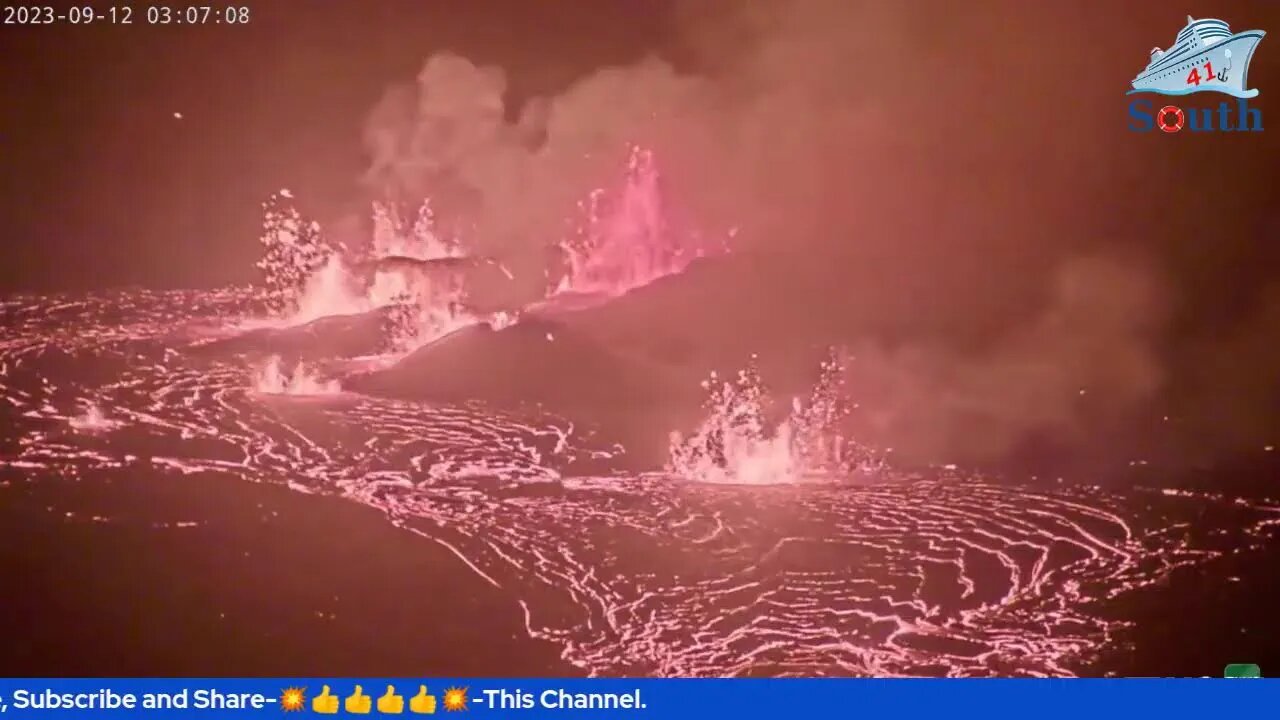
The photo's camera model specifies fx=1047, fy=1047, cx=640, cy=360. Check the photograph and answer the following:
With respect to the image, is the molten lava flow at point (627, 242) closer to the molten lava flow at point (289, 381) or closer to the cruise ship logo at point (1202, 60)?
the molten lava flow at point (289, 381)

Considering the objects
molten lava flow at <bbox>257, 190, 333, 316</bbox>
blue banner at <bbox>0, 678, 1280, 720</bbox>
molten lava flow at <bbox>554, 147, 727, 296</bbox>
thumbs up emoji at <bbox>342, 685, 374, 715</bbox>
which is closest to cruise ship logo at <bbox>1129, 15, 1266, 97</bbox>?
molten lava flow at <bbox>554, 147, 727, 296</bbox>

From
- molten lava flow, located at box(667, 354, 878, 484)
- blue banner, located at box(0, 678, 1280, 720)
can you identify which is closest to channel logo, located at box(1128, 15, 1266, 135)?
molten lava flow, located at box(667, 354, 878, 484)

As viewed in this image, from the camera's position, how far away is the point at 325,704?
8.46ft

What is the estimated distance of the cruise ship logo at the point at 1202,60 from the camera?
8.48ft

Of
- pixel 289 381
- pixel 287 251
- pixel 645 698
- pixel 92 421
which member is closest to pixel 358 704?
pixel 645 698

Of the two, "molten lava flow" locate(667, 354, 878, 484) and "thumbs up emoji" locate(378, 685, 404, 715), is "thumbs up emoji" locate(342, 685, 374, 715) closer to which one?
"thumbs up emoji" locate(378, 685, 404, 715)

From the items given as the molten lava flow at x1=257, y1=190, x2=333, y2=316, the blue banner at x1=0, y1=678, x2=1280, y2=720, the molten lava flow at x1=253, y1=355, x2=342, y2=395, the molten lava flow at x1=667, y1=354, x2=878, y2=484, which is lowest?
the blue banner at x1=0, y1=678, x2=1280, y2=720

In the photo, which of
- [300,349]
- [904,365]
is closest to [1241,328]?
[904,365]

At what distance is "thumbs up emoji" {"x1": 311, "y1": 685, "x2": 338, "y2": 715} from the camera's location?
2.58m

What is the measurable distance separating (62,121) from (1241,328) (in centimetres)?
298

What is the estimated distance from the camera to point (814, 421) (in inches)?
104

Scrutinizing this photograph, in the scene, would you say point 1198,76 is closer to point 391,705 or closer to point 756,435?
point 756,435

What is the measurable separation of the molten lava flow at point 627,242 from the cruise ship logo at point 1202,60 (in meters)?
1.21

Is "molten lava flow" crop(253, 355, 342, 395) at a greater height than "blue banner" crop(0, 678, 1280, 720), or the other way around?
"molten lava flow" crop(253, 355, 342, 395)
